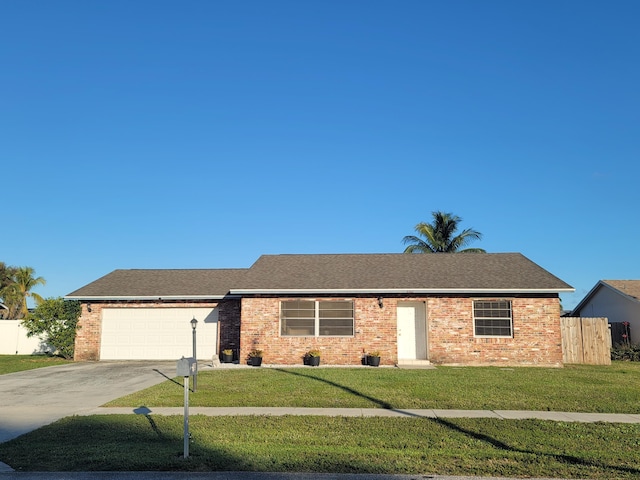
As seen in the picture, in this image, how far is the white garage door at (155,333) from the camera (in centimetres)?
2069

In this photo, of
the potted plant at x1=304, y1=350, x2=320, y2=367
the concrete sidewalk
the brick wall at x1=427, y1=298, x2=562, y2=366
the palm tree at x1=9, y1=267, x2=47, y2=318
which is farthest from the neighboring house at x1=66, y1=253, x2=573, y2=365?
the palm tree at x1=9, y1=267, x2=47, y2=318

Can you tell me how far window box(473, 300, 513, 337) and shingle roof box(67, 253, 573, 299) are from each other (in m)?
0.68

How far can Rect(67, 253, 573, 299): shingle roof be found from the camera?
18.5 m

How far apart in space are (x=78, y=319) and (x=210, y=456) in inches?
667

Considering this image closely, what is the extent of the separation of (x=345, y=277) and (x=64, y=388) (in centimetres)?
1056

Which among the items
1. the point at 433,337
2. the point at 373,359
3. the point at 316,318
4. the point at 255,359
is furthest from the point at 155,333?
the point at 433,337

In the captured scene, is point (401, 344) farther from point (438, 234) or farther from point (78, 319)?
point (438, 234)

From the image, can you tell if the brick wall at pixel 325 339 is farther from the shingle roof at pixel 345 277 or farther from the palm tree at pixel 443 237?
the palm tree at pixel 443 237

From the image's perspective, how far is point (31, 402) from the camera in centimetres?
1112

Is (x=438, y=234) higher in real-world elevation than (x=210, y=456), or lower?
higher

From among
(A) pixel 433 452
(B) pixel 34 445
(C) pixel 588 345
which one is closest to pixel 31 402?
(B) pixel 34 445

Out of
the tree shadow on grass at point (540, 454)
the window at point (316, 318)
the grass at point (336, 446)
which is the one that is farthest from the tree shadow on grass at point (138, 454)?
the window at point (316, 318)

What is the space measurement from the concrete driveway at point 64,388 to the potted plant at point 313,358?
478cm

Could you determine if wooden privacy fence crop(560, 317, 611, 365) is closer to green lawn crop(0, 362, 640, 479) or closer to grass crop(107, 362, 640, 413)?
grass crop(107, 362, 640, 413)
